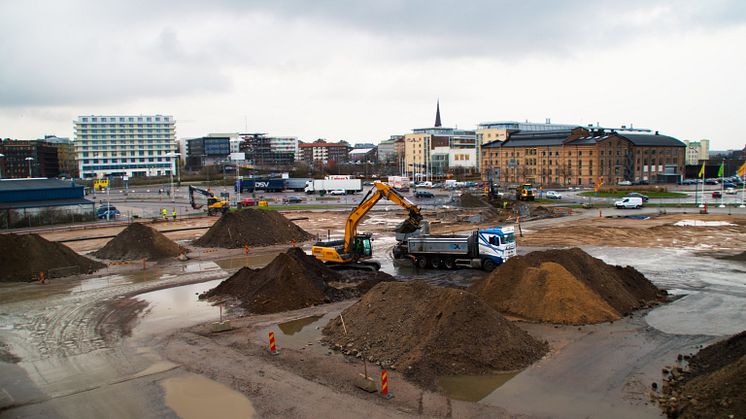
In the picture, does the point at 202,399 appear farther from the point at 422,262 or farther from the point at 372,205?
the point at 422,262

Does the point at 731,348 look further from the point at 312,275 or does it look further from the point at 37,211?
the point at 37,211

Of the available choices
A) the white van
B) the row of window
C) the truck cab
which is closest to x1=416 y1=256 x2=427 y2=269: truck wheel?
the truck cab

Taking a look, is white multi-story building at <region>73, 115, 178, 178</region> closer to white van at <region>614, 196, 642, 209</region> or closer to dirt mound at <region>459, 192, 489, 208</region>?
dirt mound at <region>459, 192, 489, 208</region>

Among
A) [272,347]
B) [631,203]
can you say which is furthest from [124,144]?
[272,347]

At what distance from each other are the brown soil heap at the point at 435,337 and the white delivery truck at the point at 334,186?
8299 centimetres

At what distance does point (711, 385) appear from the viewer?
537 inches

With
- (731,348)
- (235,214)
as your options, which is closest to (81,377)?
(731,348)

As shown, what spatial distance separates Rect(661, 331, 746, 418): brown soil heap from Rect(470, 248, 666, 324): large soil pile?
18.5ft

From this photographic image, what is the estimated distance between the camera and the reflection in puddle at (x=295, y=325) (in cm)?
2196

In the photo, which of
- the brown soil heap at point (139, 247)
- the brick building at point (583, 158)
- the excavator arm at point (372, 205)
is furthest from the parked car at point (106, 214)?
the brick building at point (583, 158)

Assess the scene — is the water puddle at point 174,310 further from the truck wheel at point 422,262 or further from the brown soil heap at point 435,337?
the truck wheel at point 422,262

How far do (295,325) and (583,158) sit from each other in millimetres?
98148

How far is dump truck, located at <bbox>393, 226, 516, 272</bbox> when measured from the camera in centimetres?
3141

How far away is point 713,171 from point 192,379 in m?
139
